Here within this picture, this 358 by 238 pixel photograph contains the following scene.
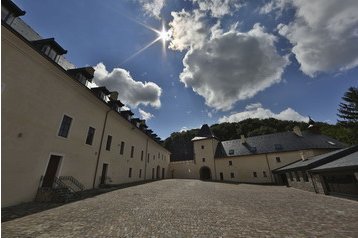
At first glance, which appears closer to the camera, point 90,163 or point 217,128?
point 90,163

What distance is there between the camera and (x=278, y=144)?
3344 centimetres

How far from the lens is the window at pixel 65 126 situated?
12.4 metres

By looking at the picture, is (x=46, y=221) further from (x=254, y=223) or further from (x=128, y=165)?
(x=128, y=165)

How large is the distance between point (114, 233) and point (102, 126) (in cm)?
1321

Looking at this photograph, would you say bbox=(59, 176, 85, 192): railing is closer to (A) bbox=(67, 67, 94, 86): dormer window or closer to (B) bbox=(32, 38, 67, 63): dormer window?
(A) bbox=(67, 67, 94, 86): dormer window

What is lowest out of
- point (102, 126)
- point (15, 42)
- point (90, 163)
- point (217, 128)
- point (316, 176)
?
point (316, 176)

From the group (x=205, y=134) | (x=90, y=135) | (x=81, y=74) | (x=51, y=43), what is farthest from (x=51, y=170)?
(x=205, y=134)

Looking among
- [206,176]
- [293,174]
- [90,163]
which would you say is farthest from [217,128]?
[90,163]

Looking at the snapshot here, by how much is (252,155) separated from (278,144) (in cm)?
519

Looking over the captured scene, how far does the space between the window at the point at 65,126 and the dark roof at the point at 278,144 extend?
31687mm

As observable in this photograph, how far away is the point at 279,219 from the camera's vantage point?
729 cm

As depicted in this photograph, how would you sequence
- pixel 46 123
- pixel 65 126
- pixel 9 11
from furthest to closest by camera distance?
pixel 65 126
pixel 46 123
pixel 9 11

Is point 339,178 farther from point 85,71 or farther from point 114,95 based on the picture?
point 114,95

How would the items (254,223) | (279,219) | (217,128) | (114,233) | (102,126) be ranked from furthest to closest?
(217,128) < (102,126) < (279,219) < (254,223) < (114,233)
